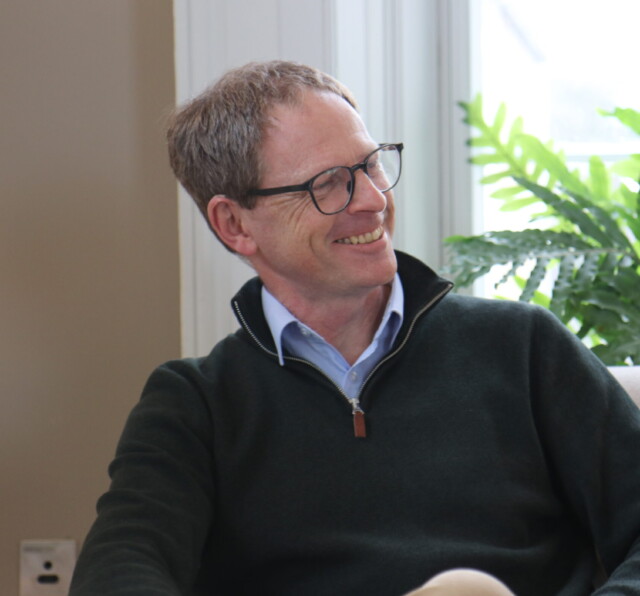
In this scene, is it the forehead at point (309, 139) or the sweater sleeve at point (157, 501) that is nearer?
the sweater sleeve at point (157, 501)

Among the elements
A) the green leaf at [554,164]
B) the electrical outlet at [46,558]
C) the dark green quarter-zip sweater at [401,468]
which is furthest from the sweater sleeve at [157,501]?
the green leaf at [554,164]

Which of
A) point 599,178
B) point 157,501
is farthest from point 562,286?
point 157,501

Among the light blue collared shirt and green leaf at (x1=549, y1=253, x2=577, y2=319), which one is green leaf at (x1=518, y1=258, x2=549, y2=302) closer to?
green leaf at (x1=549, y1=253, x2=577, y2=319)

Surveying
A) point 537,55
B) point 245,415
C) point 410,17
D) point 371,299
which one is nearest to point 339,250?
point 371,299

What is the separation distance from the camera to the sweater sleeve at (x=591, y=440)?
1.40m

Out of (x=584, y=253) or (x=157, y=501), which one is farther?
(x=584, y=253)

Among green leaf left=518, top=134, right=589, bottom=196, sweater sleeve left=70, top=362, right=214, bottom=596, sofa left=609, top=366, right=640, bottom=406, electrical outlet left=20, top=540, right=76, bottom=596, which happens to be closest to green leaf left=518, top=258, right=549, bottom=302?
green leaf left=518, top=134, right=589, bottom=196

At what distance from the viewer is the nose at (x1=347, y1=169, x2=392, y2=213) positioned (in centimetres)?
147

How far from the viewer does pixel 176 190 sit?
208 centimetres

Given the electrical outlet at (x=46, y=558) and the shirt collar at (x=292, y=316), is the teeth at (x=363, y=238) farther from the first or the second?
the electrical outlet at (x=46, y=558)

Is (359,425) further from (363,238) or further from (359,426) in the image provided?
(363,238)

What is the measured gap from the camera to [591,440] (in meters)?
1.42

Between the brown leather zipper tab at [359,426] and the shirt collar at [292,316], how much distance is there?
12cm

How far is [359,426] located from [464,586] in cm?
40
